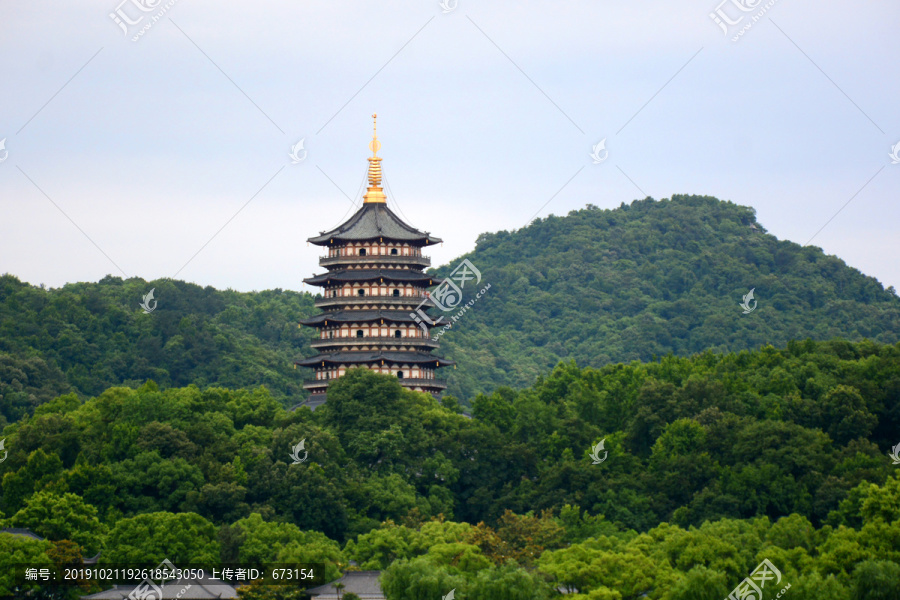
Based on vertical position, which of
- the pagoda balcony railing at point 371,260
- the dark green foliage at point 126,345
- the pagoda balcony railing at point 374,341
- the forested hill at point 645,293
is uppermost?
the forested hill at point 645,293

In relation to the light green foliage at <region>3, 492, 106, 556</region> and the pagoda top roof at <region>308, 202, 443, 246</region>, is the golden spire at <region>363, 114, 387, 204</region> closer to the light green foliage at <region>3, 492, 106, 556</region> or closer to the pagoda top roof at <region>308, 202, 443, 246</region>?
the pagoda top roof at <region>308, 202, 443, 246</region>

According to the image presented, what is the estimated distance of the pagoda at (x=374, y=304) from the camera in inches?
2566

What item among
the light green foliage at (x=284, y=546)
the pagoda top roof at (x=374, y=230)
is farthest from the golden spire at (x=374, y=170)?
the light green foliage at (x=284, y=546)

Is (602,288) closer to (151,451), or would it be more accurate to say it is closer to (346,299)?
(346,299)

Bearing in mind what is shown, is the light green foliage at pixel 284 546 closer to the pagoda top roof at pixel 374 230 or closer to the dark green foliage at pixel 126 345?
the pagoda top roof at pixel 374 230

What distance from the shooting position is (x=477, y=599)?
44375mm

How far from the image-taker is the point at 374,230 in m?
Result: 66.5

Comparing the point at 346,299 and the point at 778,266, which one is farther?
the point at 778,266

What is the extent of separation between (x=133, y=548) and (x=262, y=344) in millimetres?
50726

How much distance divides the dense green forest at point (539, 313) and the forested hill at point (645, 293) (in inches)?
5.8

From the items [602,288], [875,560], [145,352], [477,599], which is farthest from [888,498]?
[602,288]

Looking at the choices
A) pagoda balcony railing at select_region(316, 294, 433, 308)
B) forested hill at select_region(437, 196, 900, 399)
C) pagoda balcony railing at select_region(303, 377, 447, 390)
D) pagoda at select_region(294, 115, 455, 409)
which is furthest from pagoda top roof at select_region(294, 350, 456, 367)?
forested hill at select_region(437, 196, 900, 399)

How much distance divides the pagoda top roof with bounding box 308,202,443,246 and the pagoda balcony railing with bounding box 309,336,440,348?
403 centimetres

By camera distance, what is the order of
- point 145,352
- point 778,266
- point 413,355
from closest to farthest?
1. point 413,355
2. point 145,352
3. point 778,266
